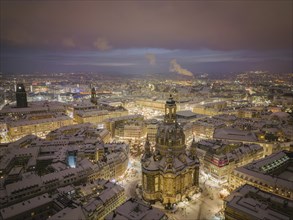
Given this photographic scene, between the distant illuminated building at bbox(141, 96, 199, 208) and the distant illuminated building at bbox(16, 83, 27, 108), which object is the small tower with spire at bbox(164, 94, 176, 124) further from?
the distant illuminated building at bbox(16, 83, 27, 108)

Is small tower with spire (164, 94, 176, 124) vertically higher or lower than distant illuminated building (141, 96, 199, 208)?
higher

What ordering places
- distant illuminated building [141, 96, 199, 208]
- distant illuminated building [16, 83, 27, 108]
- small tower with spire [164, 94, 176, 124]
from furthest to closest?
distant illuminated building [16, 83, 27, 108]
small tower with spire [164, 94, 176, 124]
distant illuminated building [141, 96, 199, 208]

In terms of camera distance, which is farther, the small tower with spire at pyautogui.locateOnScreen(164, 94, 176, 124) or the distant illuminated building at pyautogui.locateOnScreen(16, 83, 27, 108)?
the distant illuminated building at pyautogui.locateOnScreen(16, 83, 27, 108)

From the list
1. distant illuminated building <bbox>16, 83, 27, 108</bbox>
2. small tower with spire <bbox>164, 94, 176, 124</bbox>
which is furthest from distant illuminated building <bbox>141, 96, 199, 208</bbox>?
distant illuminated building <bbox>16, 83, 27, 108</bbox>

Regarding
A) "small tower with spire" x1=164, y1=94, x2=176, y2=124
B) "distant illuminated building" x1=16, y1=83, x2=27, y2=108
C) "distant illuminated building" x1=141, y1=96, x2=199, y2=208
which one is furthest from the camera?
"distant illuminated building" x1=16, y1=83, x2=27, y2=108

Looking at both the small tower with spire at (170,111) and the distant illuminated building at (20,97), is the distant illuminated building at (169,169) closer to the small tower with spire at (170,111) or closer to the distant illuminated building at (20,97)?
the small tower with spire at (170,111)

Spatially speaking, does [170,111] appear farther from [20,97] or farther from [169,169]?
[20,97]

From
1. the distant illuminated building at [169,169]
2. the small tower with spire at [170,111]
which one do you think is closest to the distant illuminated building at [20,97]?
the distant illuminated building at [169,169]

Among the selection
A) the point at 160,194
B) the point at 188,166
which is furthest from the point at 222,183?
the point at 160,194
